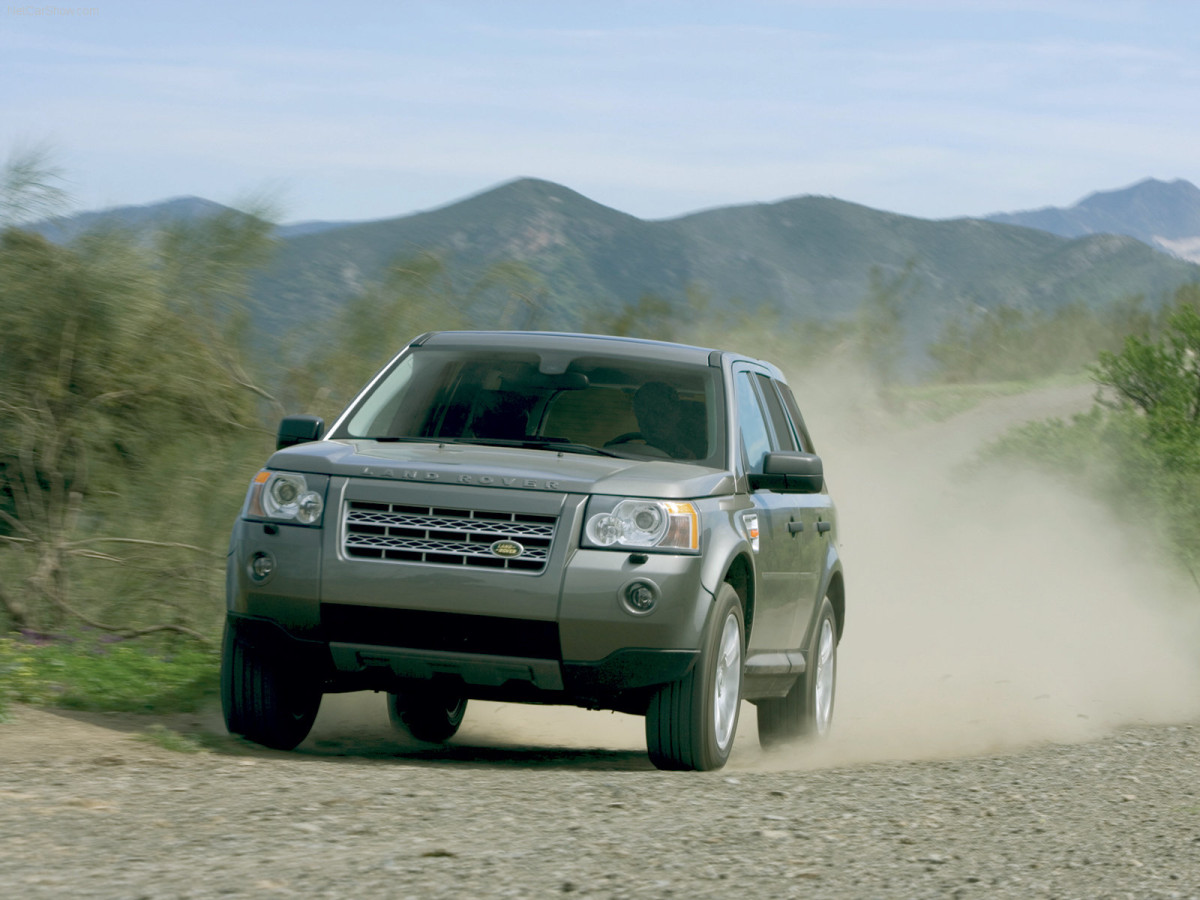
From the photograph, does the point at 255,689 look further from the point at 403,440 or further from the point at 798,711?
the point at 798,711

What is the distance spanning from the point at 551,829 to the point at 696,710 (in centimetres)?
162

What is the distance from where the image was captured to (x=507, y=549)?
22.2ft

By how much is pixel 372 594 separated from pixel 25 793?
1597 mm

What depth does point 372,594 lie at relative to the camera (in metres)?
6.81

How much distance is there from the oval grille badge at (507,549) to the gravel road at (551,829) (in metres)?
0.89

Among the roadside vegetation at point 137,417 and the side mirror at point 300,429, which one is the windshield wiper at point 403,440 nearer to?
the side mirror at point 300,429

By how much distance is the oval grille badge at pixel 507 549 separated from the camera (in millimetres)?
6766

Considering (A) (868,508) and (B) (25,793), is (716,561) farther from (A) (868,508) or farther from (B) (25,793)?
(A) (868,508)

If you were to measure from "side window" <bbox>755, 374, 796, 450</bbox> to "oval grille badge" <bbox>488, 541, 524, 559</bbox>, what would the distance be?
2.58 m

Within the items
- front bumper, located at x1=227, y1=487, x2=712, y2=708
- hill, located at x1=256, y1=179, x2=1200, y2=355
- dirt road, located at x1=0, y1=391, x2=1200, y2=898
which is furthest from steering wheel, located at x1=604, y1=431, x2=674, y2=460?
hill, located at x1=256, y1=179, x2=1200, y2=355

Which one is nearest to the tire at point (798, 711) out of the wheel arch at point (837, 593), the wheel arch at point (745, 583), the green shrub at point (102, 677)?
the wheel arch at point (837, 593)

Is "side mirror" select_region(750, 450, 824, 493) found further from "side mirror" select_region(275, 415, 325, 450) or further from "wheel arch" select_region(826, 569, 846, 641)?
"side mirror" select_region(275, 415, 325, 450)

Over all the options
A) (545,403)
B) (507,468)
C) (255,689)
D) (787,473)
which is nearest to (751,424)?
(787,473)

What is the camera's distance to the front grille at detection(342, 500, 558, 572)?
6.77 m
